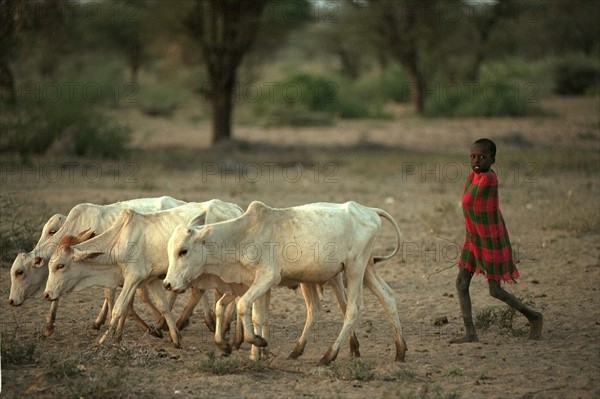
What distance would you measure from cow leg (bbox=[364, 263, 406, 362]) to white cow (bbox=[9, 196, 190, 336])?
212 cm

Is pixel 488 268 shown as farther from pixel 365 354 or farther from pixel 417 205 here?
pixel 417 205

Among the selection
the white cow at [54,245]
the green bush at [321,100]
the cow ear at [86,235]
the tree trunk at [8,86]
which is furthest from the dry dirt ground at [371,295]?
the green bush at [321,100]

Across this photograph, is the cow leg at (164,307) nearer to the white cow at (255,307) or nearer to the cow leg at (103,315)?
the white cow at (255,307)

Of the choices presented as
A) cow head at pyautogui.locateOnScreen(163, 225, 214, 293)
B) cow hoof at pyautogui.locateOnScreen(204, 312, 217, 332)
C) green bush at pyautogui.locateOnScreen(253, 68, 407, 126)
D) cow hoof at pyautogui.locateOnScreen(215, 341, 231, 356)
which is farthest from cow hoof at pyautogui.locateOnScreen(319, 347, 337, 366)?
green bush at pyautogui.locateOnScreen(253, 68, 407, 126)

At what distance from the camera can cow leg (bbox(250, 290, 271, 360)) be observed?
7.10 metres

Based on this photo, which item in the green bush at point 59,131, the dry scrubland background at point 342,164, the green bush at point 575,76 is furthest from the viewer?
the green bush at point 575,76

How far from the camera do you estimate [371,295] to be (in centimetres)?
945

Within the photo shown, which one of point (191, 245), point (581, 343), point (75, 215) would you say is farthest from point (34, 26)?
point (581, 343)

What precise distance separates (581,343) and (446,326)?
126 centimetres

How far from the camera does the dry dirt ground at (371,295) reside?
21.2 ft

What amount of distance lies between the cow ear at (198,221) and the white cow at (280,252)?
24 centimetres

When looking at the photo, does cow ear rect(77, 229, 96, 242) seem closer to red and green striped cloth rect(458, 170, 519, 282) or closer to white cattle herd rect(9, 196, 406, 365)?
white cattle herd rect(9, 196, 406, 365)

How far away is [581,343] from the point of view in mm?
7508

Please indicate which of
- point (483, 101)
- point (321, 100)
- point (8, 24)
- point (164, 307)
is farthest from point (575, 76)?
point (164, 307)
